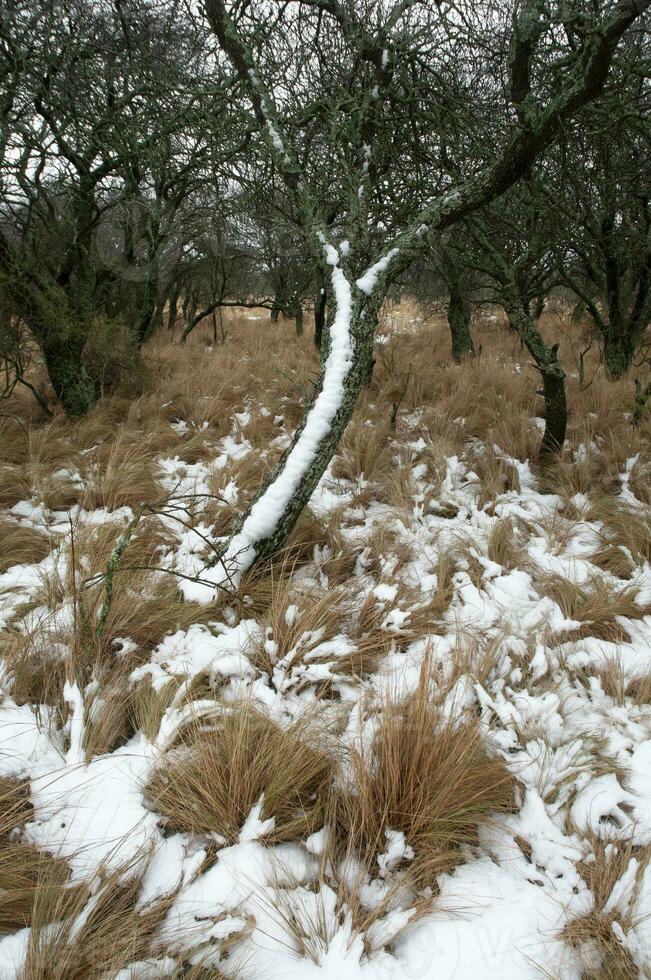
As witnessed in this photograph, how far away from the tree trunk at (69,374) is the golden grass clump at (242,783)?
3.97m

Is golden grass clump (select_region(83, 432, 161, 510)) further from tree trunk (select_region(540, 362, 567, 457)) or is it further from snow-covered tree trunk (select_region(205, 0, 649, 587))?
tree trunk (select_region(540, 362, 567, 457))

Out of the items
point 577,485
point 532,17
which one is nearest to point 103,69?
point 532,17

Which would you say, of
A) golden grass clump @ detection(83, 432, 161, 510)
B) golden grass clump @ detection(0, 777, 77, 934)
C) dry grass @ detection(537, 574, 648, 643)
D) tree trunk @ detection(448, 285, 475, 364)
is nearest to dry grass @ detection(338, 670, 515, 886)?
golden grass clump @ detection(0, 777, 77, 934)

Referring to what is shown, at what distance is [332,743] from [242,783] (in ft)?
0.97

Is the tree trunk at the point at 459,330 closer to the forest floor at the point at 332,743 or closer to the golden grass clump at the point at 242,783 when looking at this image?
the forest floor at the point at 332,743

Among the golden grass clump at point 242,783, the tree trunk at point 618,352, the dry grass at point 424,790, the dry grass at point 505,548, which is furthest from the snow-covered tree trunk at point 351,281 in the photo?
the tree trunk at point 618,352

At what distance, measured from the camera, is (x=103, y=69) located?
3.88 metres

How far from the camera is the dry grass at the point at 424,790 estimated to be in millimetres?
1159

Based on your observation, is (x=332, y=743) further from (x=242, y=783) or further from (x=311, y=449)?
(x=311, y=449)

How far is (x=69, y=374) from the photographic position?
4258 millimetres

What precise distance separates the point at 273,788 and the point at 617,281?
20.4ft

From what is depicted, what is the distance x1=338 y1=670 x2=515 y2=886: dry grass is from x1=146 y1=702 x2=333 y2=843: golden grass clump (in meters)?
0.10

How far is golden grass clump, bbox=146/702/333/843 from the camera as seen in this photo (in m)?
1.19

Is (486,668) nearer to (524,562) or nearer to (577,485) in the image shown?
(524,562)
